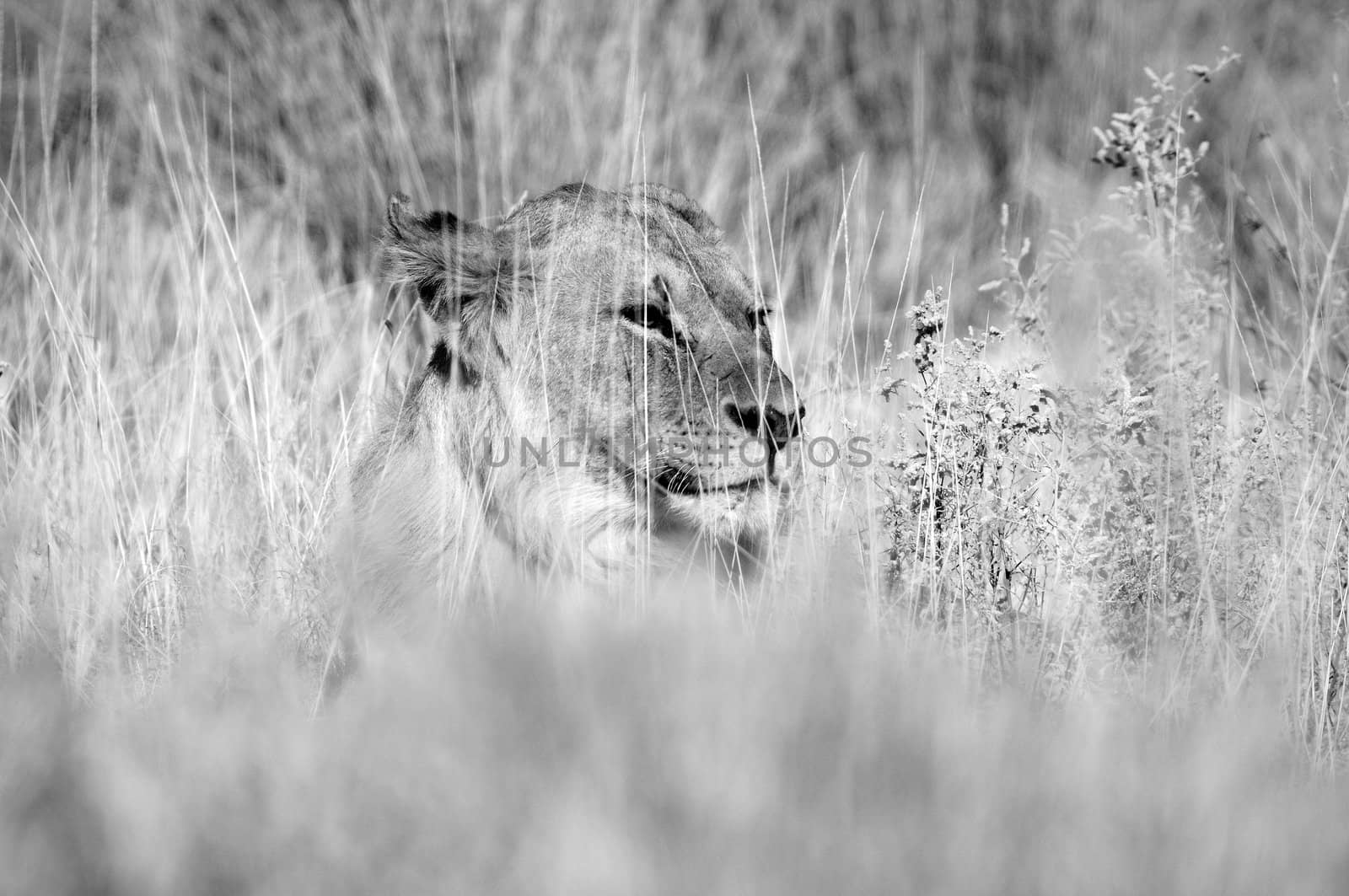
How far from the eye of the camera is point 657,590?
11.6 feet

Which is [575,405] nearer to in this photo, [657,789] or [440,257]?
[440,257]

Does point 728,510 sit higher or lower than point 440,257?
lower

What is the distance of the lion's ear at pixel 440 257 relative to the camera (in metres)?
3.95

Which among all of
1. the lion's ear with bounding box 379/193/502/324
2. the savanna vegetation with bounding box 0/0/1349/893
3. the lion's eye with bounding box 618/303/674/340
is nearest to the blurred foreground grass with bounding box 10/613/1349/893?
the savanna vegetation with bounding box 0/0/1349/893

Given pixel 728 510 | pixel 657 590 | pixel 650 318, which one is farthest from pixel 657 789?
pixel 650 318

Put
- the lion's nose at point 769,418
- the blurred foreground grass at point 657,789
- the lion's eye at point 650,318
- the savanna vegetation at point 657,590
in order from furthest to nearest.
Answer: the lion's eye at point 650,318
the lion's nose at point 769,418
the savanna vegetation at point 657,590
the blurred foreground grass at point 657,789

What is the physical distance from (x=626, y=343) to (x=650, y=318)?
0.11 metres

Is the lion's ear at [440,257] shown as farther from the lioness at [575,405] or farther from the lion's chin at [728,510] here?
the lion's chin at [728,510]

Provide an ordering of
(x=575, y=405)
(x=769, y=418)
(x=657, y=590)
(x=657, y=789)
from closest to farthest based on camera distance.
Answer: (x=657, y=789) → (x=657, y=590) → (x=769, y=418) → (x=575, y=405)

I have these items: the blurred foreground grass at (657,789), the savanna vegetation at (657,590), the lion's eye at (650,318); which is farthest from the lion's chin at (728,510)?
the blurred foreground grass at (657,789)

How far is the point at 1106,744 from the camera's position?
2312mm

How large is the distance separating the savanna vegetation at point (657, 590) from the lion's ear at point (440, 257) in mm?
689

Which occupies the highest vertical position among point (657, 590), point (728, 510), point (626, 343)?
point (626, 343)

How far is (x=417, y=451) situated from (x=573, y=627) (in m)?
1.52
